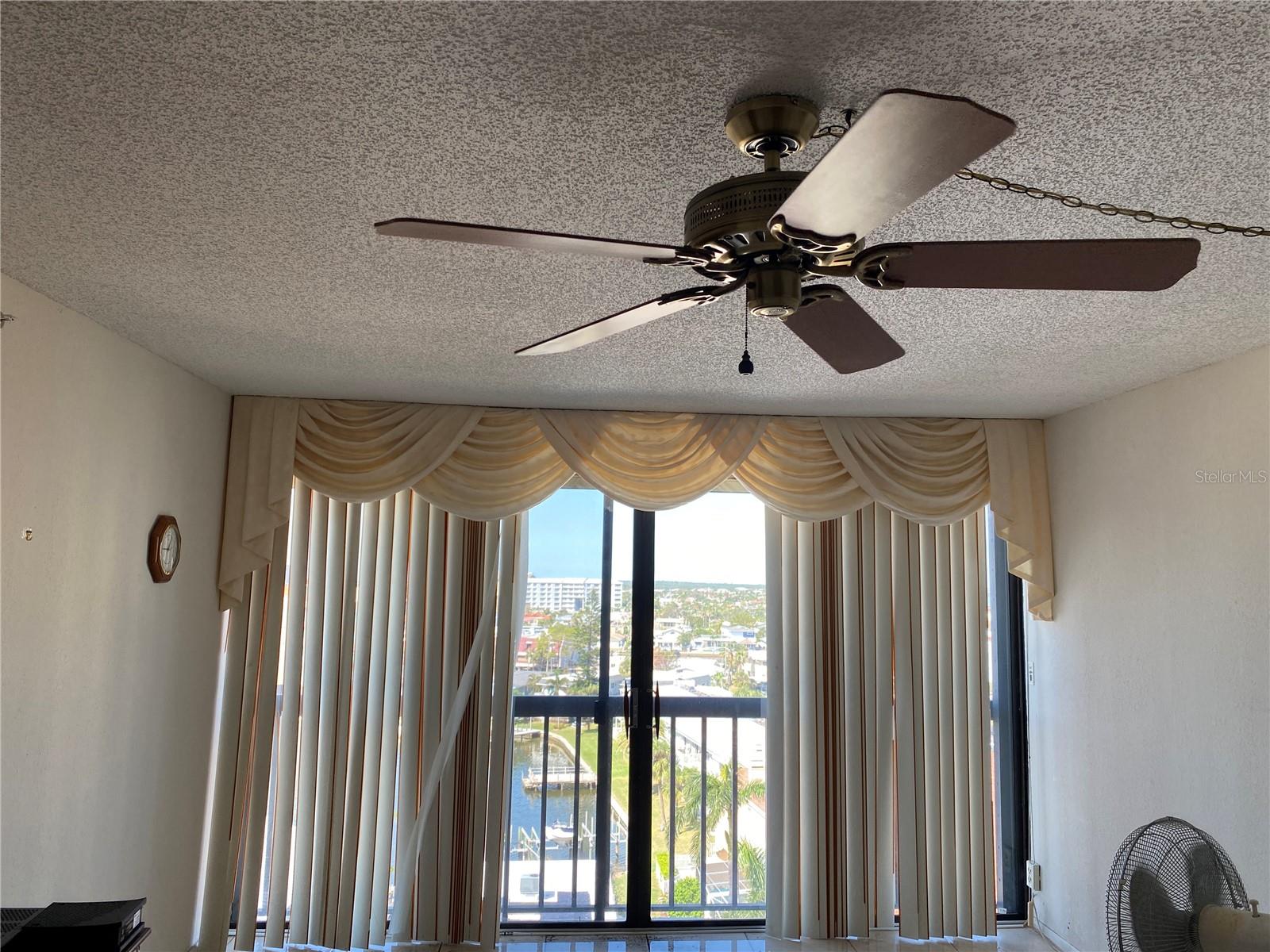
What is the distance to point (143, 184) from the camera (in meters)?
1.82

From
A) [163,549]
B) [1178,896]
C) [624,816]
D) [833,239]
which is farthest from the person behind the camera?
[624,816]

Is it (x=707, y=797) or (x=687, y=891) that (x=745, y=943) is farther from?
(x=707, y=797)

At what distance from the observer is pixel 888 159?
1021 mm

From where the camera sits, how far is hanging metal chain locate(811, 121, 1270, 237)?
5.21 ft

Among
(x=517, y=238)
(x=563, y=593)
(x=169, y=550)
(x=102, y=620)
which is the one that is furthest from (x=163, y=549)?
(x=517, y=238)

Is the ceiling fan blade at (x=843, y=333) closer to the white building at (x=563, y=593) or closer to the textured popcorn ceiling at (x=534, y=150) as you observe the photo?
the textured popcorn ceiling at (x=534, y=150)

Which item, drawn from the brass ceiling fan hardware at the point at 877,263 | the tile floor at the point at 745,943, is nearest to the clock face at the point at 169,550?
the tile floor at the point at 745,943

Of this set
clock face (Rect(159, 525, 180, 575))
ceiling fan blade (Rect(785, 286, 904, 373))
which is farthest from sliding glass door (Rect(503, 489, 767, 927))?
ceiling fan blade (Rect(785, 286, 904, 373))

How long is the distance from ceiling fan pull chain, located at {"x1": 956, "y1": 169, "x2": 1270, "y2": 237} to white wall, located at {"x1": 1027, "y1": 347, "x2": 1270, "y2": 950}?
1145mm

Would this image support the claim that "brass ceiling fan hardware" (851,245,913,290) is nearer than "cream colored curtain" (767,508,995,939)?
Yes

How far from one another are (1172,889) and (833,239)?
1776mm

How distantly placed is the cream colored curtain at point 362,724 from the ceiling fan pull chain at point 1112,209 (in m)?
2.70

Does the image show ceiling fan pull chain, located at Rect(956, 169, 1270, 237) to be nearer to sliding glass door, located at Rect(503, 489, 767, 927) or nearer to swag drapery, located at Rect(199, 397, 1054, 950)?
swag drapery, located at Rect(199, 397, 1054, 950)

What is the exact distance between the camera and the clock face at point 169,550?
10.5ft
